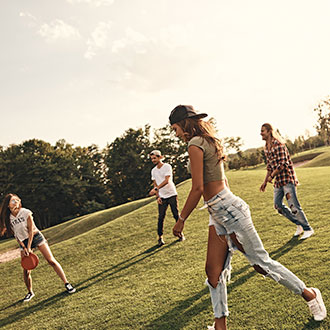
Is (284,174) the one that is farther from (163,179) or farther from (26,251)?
(26,251)

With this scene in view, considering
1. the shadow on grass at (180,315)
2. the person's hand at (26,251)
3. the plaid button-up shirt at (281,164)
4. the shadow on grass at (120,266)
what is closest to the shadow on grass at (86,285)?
the shadow on grass at (120,266)

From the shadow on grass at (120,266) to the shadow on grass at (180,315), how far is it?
9.75 feet

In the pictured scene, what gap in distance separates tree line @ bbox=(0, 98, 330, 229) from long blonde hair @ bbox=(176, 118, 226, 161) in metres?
39.0

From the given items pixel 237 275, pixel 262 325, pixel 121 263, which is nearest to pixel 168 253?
pixel 121 263

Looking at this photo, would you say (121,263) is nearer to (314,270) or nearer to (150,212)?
(314,270)

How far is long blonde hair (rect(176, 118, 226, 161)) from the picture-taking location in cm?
319

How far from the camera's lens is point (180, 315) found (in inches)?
165

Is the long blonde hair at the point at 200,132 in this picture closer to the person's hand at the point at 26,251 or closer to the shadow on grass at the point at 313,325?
the shadow on grass at the point at 313,325

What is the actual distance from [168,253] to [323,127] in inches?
2895

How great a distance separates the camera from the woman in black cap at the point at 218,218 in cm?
311

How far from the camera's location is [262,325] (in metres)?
3.49

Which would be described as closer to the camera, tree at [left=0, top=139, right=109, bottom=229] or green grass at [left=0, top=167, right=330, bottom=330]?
green grass at [left=0, top=167, right=330, bottom=330]

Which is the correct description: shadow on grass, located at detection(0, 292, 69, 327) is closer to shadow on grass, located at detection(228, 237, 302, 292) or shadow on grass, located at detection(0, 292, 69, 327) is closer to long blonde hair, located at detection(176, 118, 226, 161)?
shadow on grass, located at detection(228, 237, 302, 292)

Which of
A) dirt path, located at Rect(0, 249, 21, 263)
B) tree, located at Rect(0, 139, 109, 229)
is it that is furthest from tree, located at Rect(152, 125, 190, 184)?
dirt path, located at Rect(0, 249, 21, 263)
